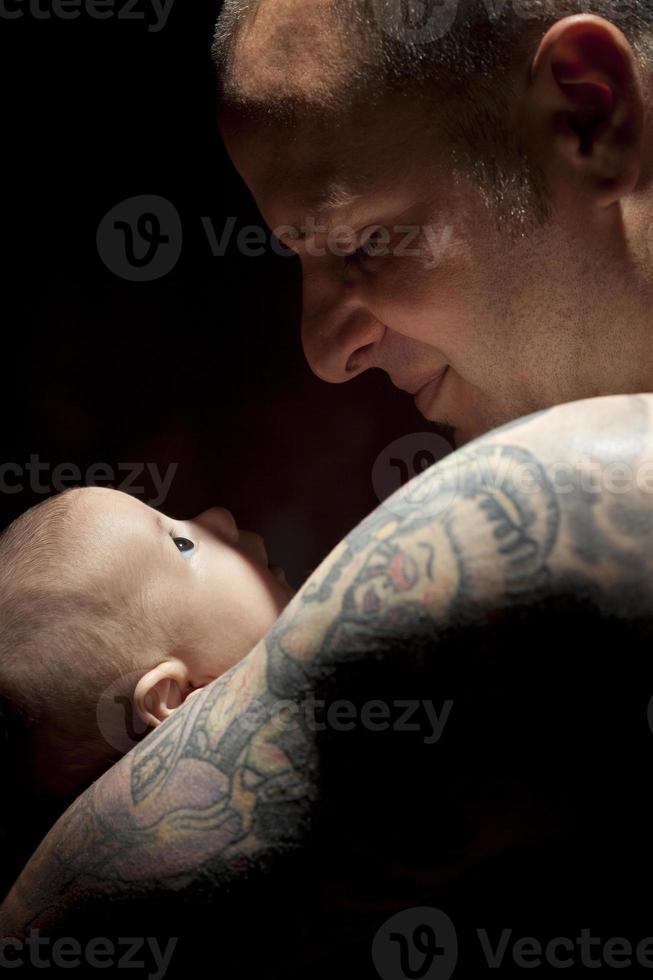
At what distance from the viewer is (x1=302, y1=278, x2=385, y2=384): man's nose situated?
1.46m

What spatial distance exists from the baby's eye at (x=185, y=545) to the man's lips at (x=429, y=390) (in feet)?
1.34

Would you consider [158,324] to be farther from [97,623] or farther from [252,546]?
[97,623]

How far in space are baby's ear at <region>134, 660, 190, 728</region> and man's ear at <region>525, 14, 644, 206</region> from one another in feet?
2.65

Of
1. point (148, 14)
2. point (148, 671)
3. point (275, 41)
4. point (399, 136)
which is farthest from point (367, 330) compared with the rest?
point (148, 14)

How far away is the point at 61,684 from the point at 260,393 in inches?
31.9

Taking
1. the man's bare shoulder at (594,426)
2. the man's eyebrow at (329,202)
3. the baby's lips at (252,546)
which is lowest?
the baby's lips at (252,546)

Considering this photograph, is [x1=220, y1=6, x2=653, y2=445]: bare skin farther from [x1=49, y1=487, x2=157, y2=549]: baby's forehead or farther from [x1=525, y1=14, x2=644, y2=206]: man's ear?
[x1=49, y1=487, x2=157, y2=549]: baby's forehead

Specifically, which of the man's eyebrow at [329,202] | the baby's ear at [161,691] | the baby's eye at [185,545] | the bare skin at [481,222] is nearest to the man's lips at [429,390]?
the bare skin at [481,222]

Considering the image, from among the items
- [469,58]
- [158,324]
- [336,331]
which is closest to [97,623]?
[336,331]

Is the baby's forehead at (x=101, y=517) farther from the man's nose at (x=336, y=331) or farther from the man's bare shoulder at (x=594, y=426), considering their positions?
the man's bare shoulder at (x=594, y=426)

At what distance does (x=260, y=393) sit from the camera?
81.1 inches

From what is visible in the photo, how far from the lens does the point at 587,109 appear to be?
126cm

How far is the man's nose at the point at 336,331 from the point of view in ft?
4.79

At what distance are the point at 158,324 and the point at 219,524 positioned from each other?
52 cm
